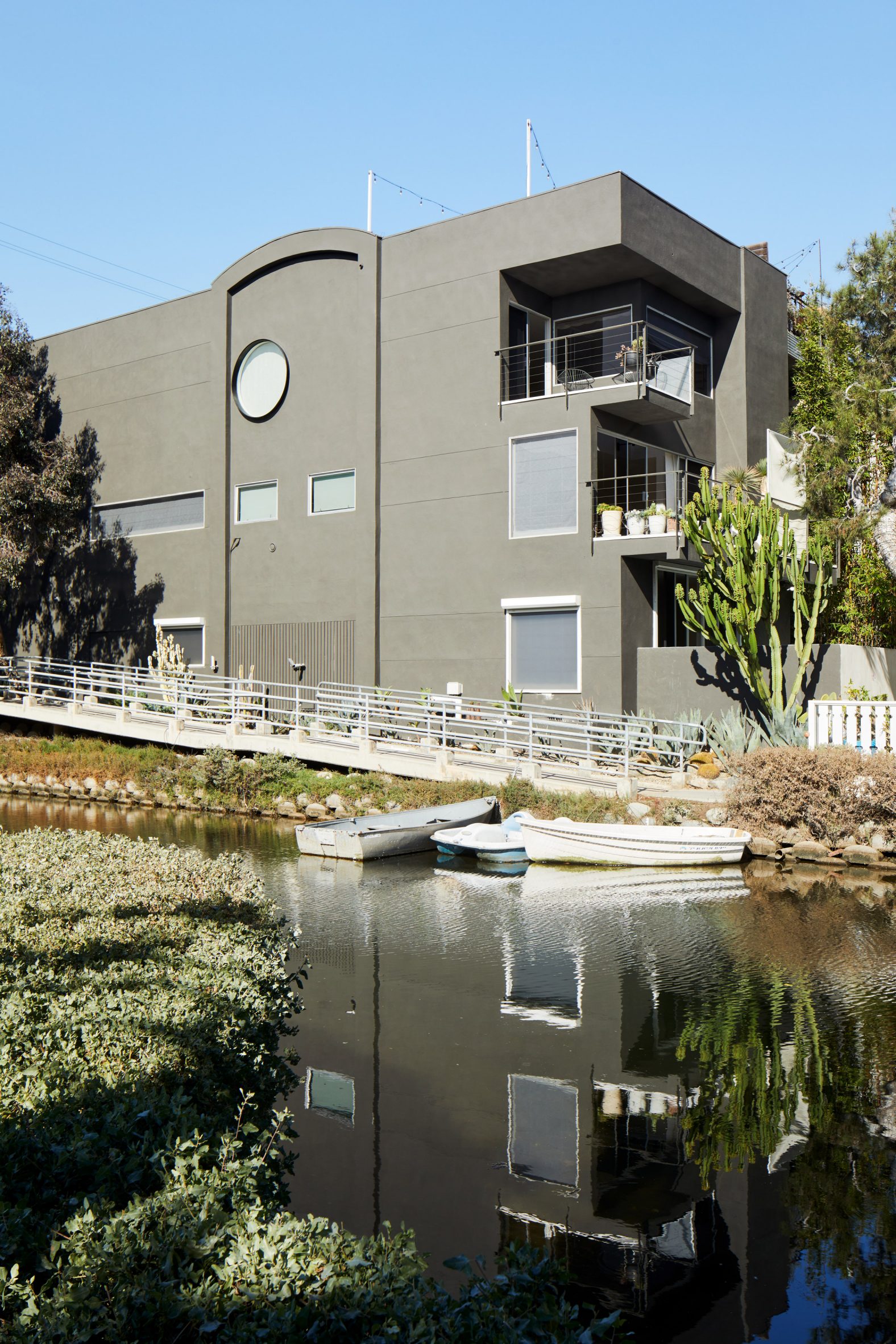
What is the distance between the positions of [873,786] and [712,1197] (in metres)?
11.1

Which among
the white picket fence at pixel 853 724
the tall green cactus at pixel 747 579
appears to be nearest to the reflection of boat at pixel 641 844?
the white picket fence at pixel 853 724

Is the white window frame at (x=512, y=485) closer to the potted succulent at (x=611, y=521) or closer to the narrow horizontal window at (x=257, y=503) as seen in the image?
the potted succulent at (x=611, y=521)

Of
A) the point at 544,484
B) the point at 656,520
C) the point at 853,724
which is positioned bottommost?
the point at 853,724

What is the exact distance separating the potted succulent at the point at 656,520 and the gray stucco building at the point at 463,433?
1.40 feet

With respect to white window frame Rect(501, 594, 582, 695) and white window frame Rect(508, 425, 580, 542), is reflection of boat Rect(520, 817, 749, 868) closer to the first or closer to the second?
white window frame Rect(501, 594, 582, 695)

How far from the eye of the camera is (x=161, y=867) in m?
7.85

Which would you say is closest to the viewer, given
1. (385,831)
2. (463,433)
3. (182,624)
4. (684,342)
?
(385,831)

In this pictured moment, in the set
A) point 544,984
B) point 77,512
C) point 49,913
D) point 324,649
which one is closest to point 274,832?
point 324,649

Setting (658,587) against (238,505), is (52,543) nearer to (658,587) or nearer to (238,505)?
(238,505)

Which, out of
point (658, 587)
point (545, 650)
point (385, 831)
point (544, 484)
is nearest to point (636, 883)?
point (385, 831)

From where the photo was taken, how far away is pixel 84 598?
3400cm

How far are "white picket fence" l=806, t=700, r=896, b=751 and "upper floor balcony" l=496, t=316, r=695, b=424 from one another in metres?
7.77

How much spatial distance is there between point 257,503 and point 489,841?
51.8 feet

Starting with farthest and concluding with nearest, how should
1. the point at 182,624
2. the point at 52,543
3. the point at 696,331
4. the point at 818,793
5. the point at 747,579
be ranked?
the point at 52,543 → the point at 182,624 → the point at 696,331 → the point at 747,579 → the point at 818,793
